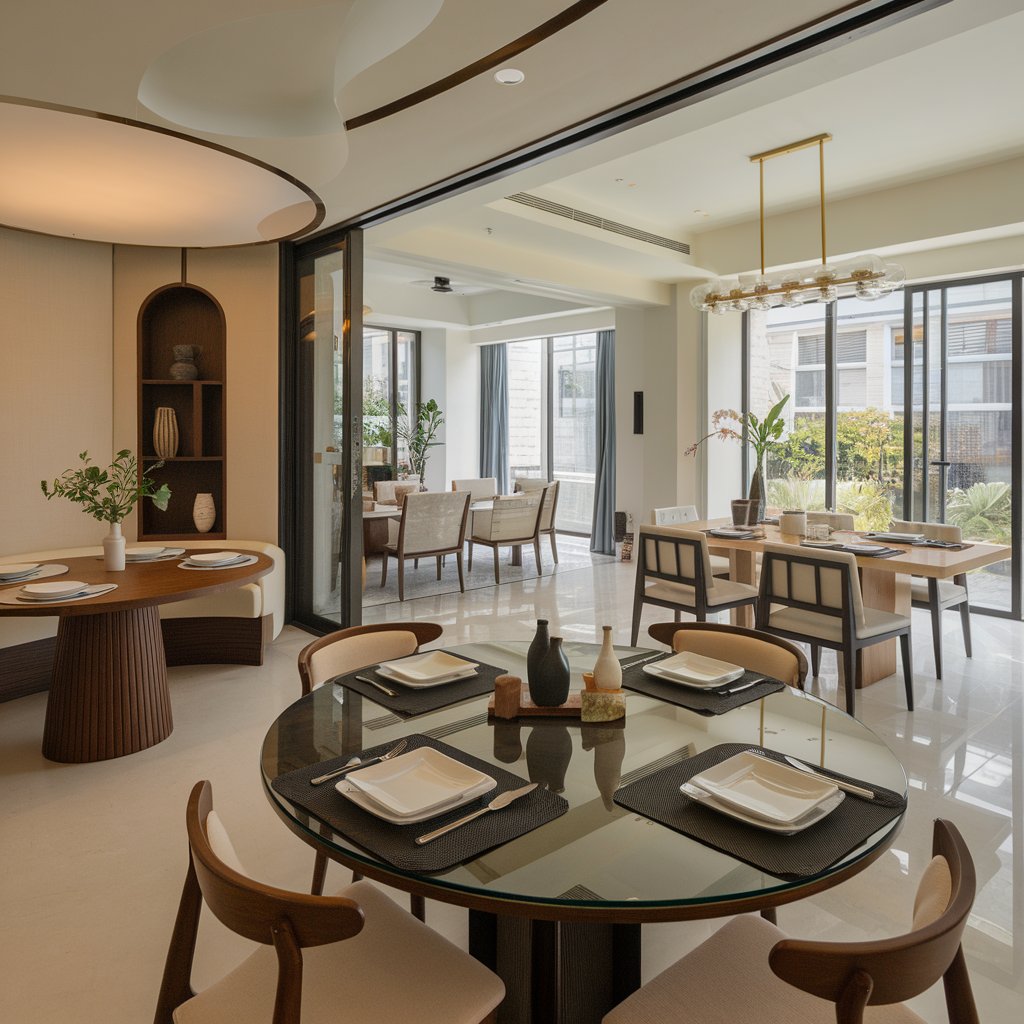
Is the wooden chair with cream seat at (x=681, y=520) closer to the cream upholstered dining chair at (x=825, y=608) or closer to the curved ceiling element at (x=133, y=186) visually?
the cream upholstered dining chair at (x=825, y=608)

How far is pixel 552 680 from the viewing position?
1743 millimetres

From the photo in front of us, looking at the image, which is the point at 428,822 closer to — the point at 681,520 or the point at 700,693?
the point at 700,693

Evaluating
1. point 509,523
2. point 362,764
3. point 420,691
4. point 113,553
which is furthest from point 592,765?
point 509,523

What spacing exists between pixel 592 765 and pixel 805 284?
387 centimetres

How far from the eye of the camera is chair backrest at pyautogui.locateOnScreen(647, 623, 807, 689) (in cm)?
213

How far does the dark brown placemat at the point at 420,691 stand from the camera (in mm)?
1810

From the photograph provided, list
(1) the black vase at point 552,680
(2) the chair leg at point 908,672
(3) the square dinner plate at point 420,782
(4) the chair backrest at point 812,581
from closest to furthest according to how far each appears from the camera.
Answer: (3) the square dinner plate at point 420,782 → (1) the black vase at point 552,680 → (4) the chair backrest at point 812,581 → (2) the chair leg at point 908,672

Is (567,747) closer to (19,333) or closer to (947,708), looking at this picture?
(947,708)

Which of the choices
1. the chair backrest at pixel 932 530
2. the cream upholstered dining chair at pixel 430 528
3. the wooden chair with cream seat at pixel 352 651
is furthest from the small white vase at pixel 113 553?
the chair backrest at pixel 932 530

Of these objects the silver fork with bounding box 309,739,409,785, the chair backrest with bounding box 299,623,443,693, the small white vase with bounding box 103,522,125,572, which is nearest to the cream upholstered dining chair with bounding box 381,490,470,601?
the small white vase with bounding box 103,522,125,572

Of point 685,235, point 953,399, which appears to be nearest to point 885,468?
point 953,399

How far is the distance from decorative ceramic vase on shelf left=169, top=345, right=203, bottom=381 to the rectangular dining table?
3.39m

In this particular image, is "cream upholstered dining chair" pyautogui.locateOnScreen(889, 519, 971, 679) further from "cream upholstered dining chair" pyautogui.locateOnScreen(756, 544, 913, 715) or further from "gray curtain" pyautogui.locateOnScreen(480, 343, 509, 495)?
"gray curtain" pyautogui.locateOnScreen(480, 343, 509, 495)

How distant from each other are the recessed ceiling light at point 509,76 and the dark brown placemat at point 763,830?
91.8 inches
